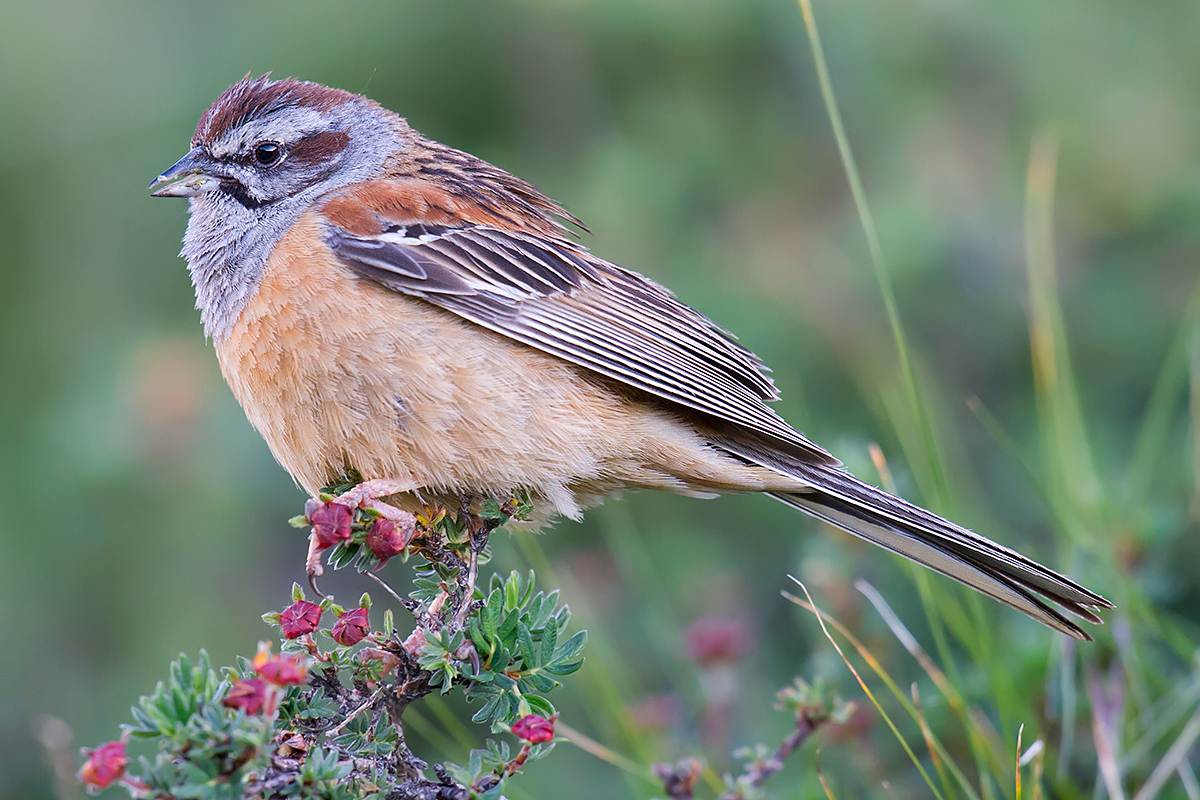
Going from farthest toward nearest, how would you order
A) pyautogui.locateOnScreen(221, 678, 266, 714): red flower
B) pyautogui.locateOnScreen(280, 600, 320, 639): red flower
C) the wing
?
the wing
pyautogui.locateOnScreen(280, 600, 320, 639): red flower
pyautogui.locateOnScreen(221, 678, 266, 714): red flower

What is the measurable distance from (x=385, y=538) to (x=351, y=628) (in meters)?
0.42

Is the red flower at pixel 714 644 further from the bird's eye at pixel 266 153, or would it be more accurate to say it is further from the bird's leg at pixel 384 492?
the bird's eye at pixel 266 153

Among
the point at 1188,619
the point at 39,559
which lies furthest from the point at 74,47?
the point at 1188,619

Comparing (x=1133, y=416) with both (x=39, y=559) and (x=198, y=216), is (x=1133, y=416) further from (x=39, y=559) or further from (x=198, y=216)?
(x=39, y=559)

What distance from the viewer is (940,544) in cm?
368

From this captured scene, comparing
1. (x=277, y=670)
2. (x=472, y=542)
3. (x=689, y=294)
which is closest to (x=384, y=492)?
(x=472, y=542)

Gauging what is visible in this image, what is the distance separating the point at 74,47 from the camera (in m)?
7.78

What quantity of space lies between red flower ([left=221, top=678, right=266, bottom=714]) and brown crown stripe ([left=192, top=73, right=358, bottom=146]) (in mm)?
2647

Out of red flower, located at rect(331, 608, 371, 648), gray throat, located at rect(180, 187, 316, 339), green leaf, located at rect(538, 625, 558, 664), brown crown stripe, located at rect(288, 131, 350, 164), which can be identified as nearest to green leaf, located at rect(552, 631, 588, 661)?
green leaf, located at rect(538, 625, 558, 664)

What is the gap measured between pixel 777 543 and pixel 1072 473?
2.04 m

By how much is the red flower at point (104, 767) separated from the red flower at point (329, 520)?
2.72ft

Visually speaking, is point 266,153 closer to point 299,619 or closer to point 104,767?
point 299,619

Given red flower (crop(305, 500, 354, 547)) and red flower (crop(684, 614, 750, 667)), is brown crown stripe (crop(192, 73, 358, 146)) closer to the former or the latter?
red flower (crop(305, 500, 354, 547))

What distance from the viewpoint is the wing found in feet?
12.6
